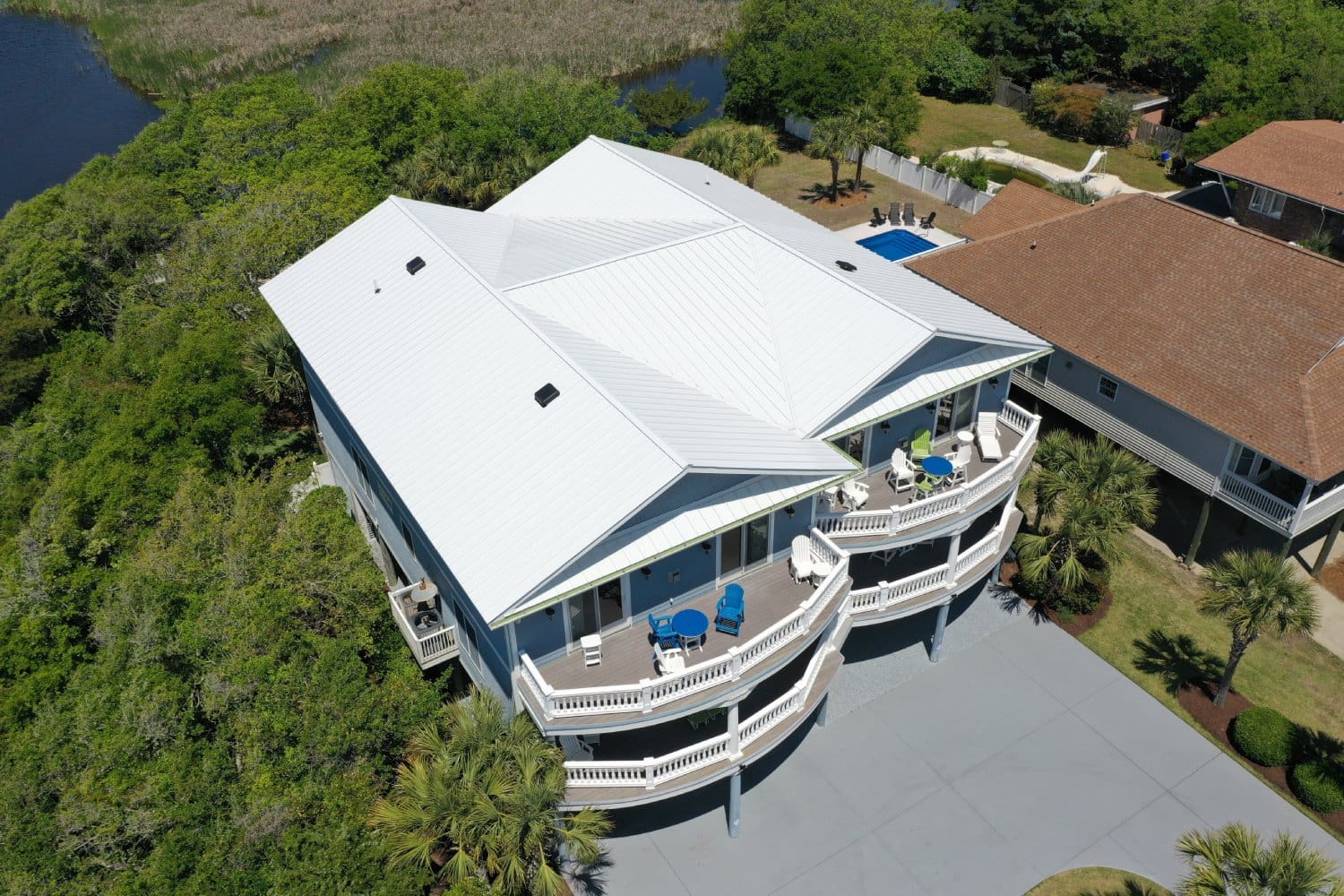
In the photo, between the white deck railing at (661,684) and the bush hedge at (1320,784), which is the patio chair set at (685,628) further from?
the bush hedge at (1320,784)

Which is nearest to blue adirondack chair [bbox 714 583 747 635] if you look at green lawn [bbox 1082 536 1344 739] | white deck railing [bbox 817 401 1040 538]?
white deck railing [bbox 817 401 1040 538]

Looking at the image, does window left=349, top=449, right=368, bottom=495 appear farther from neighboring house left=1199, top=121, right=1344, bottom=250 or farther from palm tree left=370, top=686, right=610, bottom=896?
neighboring house left=1199, top=121, right=1344, bottom=250

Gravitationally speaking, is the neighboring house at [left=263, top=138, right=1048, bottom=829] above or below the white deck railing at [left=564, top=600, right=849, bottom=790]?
above

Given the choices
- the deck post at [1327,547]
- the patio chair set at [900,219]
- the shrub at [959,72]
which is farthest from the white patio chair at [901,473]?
the shrub at [959,72]

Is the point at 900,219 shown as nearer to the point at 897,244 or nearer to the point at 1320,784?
the point at 897,244

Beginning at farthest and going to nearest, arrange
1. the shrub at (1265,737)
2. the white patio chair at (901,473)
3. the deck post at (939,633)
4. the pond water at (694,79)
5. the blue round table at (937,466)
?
the pond water at (694,79) → the deck post at (939,633) → the white patio chair at (901,473) → the blue round table at (937,466) → the shrub at (1265,737)

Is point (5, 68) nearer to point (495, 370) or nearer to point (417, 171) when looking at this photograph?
point (417, 171)
